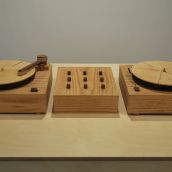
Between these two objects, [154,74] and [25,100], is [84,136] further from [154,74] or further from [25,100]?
[154,74]

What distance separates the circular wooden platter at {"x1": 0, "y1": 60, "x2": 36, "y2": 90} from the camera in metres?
0.81

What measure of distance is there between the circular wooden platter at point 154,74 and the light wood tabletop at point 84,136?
0.09 meters

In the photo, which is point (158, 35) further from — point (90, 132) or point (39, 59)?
point (90, 132)

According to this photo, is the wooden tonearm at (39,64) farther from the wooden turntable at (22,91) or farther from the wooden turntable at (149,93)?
the wooden turntable at (149,93)

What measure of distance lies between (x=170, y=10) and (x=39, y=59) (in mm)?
1091

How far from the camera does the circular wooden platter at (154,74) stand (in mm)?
817

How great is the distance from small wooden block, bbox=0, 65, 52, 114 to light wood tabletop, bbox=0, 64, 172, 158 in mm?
17

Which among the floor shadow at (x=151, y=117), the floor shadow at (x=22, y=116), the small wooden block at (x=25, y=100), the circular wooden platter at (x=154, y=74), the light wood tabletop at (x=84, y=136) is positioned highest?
the circular wooden platter at (x=154, y=74)

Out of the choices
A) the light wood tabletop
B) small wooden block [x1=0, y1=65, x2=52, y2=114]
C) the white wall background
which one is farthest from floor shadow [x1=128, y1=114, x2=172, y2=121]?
the white wall background

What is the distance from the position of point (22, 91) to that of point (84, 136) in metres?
0.21

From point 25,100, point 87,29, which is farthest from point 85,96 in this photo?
point 87,29

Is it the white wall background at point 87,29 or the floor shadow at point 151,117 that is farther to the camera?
the white wall background at point 87,29

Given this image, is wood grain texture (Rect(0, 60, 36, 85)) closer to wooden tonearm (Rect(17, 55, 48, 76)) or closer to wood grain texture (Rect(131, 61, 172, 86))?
wooden tonearm (Rect(17, 55, 48, 76))

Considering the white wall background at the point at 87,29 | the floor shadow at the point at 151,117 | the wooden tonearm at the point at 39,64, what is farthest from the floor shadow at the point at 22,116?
the white wall background at the point at 87,29
